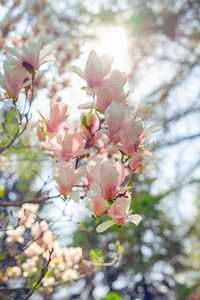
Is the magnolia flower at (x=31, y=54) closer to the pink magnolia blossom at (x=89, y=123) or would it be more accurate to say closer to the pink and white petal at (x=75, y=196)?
the pink magnolia blossom at (x=89, y=123)

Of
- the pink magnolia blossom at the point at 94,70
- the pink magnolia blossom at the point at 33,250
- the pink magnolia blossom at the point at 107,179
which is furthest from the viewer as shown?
the pink magnolia blossom at the point at 33,250

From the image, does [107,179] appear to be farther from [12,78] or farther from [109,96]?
[12,78]

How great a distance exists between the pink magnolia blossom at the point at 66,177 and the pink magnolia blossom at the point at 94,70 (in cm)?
20

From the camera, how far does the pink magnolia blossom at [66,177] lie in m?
0.54

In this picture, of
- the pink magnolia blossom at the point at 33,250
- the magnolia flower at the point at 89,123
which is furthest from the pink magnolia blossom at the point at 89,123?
the pink magnolia blossom at the point at 33,250

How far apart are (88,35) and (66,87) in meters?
1.84

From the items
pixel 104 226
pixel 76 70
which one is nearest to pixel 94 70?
pixel 76 70

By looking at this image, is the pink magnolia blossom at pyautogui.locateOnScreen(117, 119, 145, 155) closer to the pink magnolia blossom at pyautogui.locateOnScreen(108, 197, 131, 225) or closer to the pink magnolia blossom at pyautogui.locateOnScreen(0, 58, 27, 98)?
the pink magnolia blossom at pyautogui.locateOnScreen(108, 197, 131, 225)

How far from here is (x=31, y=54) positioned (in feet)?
1.99

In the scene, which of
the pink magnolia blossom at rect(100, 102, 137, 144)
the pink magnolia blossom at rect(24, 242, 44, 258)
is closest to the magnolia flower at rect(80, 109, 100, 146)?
the pink magnolia blossom at rect(100, 102, 137, 144)

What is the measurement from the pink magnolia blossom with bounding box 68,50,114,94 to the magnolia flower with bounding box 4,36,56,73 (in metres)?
0.09

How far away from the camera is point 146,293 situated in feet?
8.47

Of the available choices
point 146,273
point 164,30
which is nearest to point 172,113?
point 164,30

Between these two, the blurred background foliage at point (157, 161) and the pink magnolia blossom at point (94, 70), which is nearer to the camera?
the pink magnolia blossom at point (94, 70)
